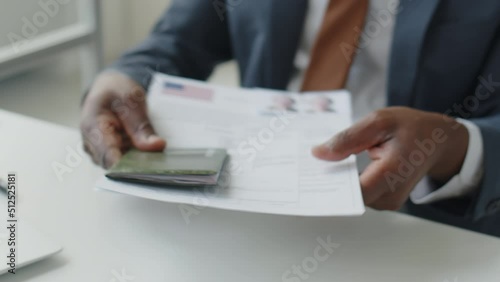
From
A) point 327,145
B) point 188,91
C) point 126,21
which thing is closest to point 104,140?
point 188,91

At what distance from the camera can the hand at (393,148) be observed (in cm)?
68

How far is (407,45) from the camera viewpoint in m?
0.91

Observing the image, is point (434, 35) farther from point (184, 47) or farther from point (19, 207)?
point (19, 207)

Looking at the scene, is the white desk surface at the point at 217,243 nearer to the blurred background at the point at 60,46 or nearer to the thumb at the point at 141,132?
the thumb at the point at 141,132

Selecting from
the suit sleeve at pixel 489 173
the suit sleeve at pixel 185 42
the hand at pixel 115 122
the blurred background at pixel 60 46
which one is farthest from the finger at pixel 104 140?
the blurred background at pixel 60 46

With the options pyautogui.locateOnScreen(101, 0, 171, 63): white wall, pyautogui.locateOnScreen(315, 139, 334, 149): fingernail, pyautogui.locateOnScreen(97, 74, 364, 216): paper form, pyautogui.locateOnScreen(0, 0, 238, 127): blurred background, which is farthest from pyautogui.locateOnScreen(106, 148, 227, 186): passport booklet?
pyautogui.locateOnScreen(101, 0, 171, 63): white wall

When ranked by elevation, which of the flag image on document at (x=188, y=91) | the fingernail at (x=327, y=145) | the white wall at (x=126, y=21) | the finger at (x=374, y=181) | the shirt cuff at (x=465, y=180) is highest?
the flag image on document at (x=188, y=91)

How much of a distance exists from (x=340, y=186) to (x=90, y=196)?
0.94 feet

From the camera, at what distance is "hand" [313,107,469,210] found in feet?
2.23

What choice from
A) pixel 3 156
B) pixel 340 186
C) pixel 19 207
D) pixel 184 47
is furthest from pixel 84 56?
pixel 340 186

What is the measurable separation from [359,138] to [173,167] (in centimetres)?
21

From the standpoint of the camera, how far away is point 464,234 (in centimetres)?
69

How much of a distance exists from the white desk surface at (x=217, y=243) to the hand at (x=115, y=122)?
0.14ft

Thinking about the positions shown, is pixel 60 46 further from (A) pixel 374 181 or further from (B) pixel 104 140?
(A) pixel 374 181
